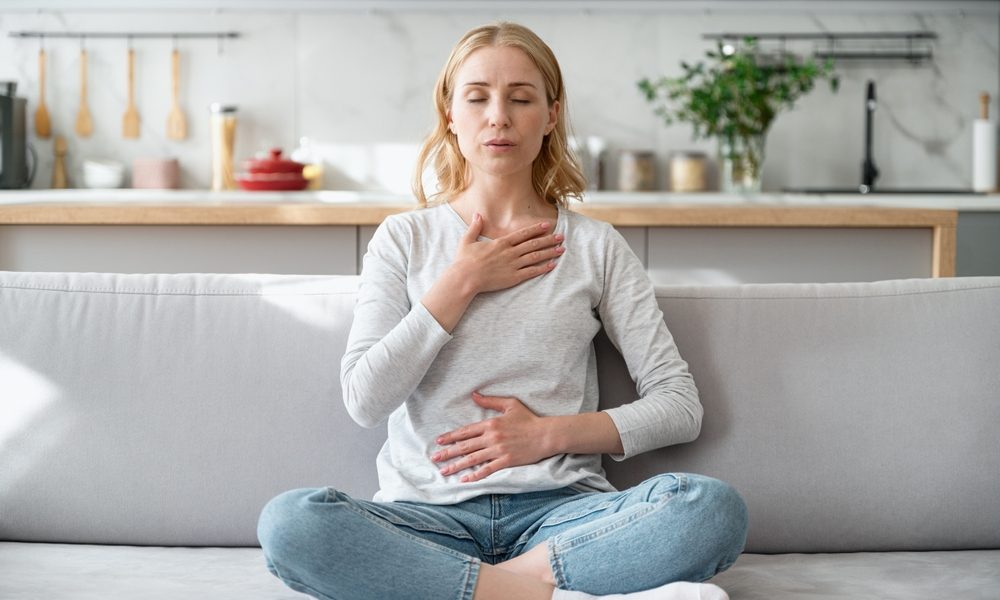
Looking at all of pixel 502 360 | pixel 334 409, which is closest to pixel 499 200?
pixel 502 360

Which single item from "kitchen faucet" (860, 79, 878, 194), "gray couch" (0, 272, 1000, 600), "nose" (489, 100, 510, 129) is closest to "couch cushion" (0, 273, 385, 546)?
"gray couch" (0, 272, 1000, 600)

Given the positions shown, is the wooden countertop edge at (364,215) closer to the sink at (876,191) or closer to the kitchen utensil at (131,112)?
the sink at (876,191)

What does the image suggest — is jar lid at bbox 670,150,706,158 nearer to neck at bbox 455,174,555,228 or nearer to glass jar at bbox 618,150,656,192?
glass jar at bbox 618,150,656,192

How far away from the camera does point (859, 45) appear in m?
4.04

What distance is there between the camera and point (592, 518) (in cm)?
142

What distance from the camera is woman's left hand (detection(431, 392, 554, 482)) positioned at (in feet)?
4.86

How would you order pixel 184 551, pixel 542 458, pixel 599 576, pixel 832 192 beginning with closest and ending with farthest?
pixel 599 576
pixel 542 458
pixel 184 551
pixel 832 192

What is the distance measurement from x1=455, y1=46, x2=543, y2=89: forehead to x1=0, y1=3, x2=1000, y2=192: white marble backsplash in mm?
2369

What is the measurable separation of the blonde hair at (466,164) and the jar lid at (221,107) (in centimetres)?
227

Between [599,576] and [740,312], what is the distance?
0.56 meters

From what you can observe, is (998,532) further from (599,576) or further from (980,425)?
(599,576)

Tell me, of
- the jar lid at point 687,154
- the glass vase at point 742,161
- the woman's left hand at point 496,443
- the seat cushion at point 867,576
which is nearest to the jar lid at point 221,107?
the jar lid at point 687,154

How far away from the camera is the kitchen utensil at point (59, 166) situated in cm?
398

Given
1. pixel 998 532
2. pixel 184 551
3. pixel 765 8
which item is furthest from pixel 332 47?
pixel 998 532
